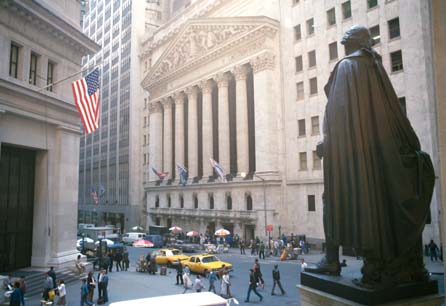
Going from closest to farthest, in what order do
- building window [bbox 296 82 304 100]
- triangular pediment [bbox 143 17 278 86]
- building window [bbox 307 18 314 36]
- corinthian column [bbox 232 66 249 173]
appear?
1. building window [bbox 307 18 314 36]
2. building window [bbox 296 82 304 100]
3. triangular pediment [bbox 143 17 278 86]
4. corinthian column [bbox 232 66 249 173]

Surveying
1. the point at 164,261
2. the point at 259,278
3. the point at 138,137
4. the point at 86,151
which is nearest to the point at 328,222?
the point at 259,278

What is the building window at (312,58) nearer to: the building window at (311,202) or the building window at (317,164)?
the building window at (317,164)

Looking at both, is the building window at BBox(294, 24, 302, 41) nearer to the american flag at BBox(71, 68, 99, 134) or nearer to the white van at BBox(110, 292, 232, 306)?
the american flag at BBox(71, 68, 99, 134)

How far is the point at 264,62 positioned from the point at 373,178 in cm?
3926

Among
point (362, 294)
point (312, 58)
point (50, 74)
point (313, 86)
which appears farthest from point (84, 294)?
point (312, 58)

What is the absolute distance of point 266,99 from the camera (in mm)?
42250

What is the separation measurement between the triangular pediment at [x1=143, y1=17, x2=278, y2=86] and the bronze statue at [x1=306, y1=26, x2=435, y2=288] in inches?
1540

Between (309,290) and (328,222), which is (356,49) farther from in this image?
(309,290)

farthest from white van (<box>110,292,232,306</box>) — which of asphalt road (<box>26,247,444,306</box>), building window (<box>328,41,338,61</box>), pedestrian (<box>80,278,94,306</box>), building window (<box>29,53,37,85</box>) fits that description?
building window (<box>328,41,338,61</box>)

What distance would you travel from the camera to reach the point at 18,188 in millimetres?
21297

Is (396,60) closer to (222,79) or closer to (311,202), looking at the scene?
(311,202)

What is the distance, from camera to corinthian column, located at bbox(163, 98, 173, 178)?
A: 6053 centimetres

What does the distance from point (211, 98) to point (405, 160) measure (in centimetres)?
4809

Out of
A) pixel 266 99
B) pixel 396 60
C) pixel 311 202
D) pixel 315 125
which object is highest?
pixel 396 60
